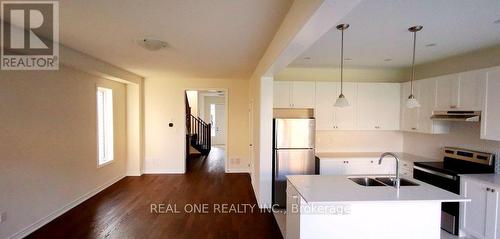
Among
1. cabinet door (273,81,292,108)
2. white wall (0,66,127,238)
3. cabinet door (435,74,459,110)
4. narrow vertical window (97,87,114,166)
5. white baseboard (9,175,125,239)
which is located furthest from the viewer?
narrow vertical window (97,87,114,166)

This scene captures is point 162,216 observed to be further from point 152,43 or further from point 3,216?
point 152,43

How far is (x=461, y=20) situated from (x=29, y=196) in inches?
208

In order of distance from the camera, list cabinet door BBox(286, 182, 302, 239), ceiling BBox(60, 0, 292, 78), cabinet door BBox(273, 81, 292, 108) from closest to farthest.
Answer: ceiling BBox(60, 0, 292, 78), cabinet door BBox(286, 182, 302, 239), cabinet door BBox(273, 81, 292, 108)

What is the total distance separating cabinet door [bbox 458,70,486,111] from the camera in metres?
3.01

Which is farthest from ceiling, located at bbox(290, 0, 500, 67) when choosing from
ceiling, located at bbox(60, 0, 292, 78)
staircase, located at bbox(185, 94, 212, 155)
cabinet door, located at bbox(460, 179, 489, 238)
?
staircase, located at bbox(185, 94, 212, 155)

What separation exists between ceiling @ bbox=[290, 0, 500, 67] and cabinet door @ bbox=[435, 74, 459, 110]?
396 mm

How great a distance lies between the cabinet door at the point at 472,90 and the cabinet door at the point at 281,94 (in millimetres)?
2455

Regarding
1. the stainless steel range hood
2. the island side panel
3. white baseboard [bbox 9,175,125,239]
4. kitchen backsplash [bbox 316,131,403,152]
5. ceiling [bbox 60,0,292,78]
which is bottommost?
white baseboard [bbox 9,175,125,239]

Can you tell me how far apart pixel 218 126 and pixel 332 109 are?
8.08 meters

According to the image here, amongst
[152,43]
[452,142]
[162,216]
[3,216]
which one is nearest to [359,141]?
[452,142]

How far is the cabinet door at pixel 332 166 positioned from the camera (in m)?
4.14

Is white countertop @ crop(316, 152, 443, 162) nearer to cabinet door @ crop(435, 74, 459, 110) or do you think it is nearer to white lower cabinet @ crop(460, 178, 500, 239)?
cabinet door @ crop(435, 74, 459, 110)

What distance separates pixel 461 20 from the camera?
89.1 inches

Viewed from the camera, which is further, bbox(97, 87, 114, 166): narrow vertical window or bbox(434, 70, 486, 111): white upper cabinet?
bbox(97, 87, 114, 166): narrow vertical window
